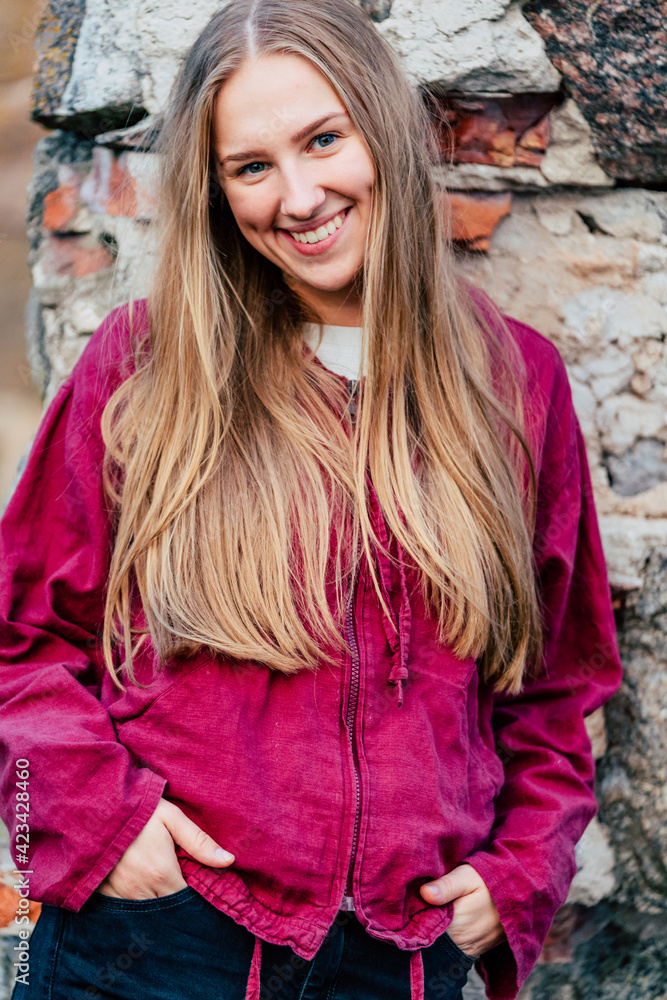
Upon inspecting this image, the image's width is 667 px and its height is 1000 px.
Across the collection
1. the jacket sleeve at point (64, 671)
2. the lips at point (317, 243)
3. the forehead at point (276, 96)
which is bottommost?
the jacket sleeve at point (64, 671)

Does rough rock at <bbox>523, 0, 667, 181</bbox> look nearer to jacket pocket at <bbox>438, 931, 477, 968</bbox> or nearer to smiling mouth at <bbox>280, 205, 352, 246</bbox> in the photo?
smiling mouth at <bbox>280, 205, 352, 246</bbox>

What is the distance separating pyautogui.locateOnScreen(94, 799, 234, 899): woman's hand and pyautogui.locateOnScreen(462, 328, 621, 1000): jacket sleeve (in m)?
0.48

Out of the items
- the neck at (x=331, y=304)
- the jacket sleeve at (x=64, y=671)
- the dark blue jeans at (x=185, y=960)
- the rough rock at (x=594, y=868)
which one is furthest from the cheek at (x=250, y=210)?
the rough rock at (x=594, y=868)

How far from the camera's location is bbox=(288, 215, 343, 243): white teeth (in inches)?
60.5

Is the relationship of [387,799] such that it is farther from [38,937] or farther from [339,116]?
[339,116]

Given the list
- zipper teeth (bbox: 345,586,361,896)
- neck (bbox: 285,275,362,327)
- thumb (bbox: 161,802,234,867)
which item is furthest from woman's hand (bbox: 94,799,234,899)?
neck (bbox: 285,275,362,327)

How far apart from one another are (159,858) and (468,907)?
531 mm

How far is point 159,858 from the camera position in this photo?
4.43ft

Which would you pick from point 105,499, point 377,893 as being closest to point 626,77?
point 105,499

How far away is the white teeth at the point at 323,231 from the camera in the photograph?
5.04ft

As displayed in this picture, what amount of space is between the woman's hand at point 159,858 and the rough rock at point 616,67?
64.4 inches

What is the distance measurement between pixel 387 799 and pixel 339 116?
3.82 feet

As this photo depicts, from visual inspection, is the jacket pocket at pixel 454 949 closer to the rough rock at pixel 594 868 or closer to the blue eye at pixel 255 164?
the rough rock at pixel 594 868

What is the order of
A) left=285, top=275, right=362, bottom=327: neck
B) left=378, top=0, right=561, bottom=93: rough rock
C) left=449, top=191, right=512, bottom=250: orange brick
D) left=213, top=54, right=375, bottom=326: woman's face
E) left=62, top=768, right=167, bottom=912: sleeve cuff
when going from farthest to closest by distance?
left=449, top=191, right=512, bottom=250: orange brick
left=378, top=0, right=561, bottom=93: rough rock
left=285, top=275, right=362, bottom=327: neck
left=213, top=54, right=375, bottom=326: woman's face
left=62, top=768, right=167, bottom=912: sleeve cuff
